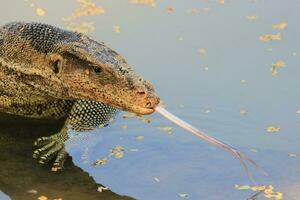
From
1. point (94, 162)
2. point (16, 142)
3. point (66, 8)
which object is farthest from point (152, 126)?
point (66, 8)

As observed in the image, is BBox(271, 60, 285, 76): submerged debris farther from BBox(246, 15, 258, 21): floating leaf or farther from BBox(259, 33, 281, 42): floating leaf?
BBox(246, 15, 258, 21): floating leaf

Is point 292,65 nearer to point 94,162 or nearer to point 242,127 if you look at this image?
point 242,127

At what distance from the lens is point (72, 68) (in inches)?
191

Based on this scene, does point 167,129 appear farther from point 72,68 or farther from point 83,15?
point 83,15

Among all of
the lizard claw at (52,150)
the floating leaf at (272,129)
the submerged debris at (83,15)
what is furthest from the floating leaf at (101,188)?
the submerged debris at (83,15)

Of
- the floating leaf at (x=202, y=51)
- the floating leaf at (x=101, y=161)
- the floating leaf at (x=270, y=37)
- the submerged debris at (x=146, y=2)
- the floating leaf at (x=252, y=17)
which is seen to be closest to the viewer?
the floating leaf at (x=101, y=161)

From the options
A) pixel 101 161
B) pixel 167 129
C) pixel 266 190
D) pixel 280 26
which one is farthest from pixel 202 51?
pixel 266 190

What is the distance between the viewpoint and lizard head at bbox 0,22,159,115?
4.52 m

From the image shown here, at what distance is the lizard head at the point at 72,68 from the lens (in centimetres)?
452

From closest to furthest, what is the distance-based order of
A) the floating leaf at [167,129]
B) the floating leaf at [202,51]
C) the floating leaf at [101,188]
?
the floating leaf at [101,188] → the floating leaf at [167,129] → the floating leaf at [202,51]

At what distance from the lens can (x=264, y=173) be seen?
4.69 metres

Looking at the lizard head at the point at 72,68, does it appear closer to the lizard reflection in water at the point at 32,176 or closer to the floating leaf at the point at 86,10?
Answer: the lizard reflection in water at the point at 32,176

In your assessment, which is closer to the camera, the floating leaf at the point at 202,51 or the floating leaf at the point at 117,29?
the floating leaf at the point at 202,51

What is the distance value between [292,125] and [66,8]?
3406 mm
